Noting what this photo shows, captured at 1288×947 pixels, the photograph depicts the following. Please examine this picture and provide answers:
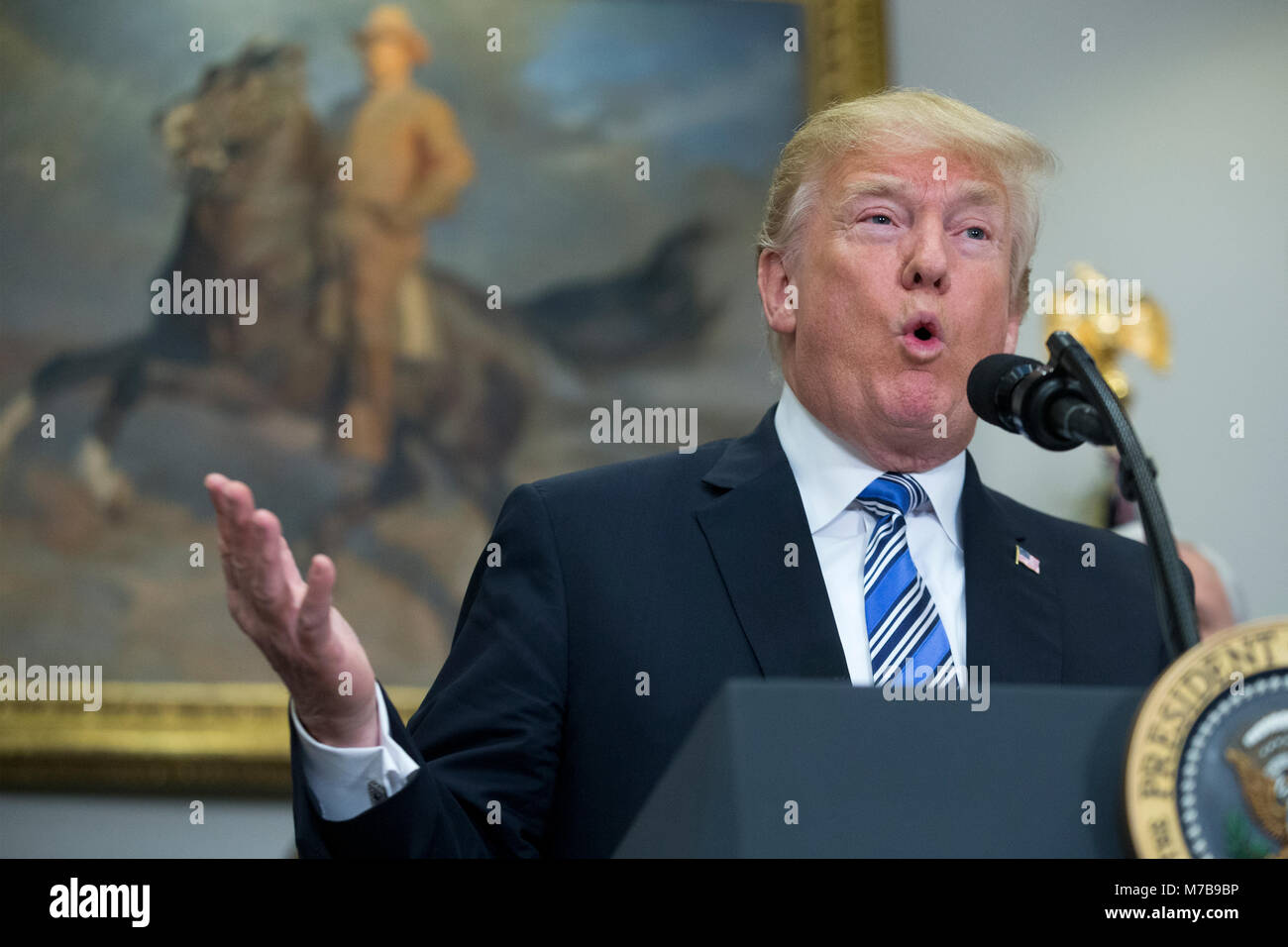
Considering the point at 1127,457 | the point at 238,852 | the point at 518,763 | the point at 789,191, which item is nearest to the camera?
the point at 1127,457

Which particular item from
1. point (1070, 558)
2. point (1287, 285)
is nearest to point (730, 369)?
point (1287, 285)

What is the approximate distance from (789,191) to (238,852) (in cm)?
233

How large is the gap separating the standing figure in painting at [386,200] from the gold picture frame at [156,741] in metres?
0.73

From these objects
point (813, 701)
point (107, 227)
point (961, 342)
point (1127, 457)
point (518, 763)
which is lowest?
point (518, 763)

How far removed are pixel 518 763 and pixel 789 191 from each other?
99cm

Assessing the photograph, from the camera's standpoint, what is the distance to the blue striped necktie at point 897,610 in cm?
173

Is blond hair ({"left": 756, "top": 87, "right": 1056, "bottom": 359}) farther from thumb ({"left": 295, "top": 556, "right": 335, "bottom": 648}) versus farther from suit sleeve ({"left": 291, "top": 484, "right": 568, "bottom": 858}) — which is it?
thumb ({"left": 295, "top": 556, "right": 335, "bottom": 648})

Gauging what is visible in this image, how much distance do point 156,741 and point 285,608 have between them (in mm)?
2672

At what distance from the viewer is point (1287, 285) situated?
4.06 m

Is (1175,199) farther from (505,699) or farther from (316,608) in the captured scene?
(316,608)

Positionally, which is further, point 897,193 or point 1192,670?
point 897,193
